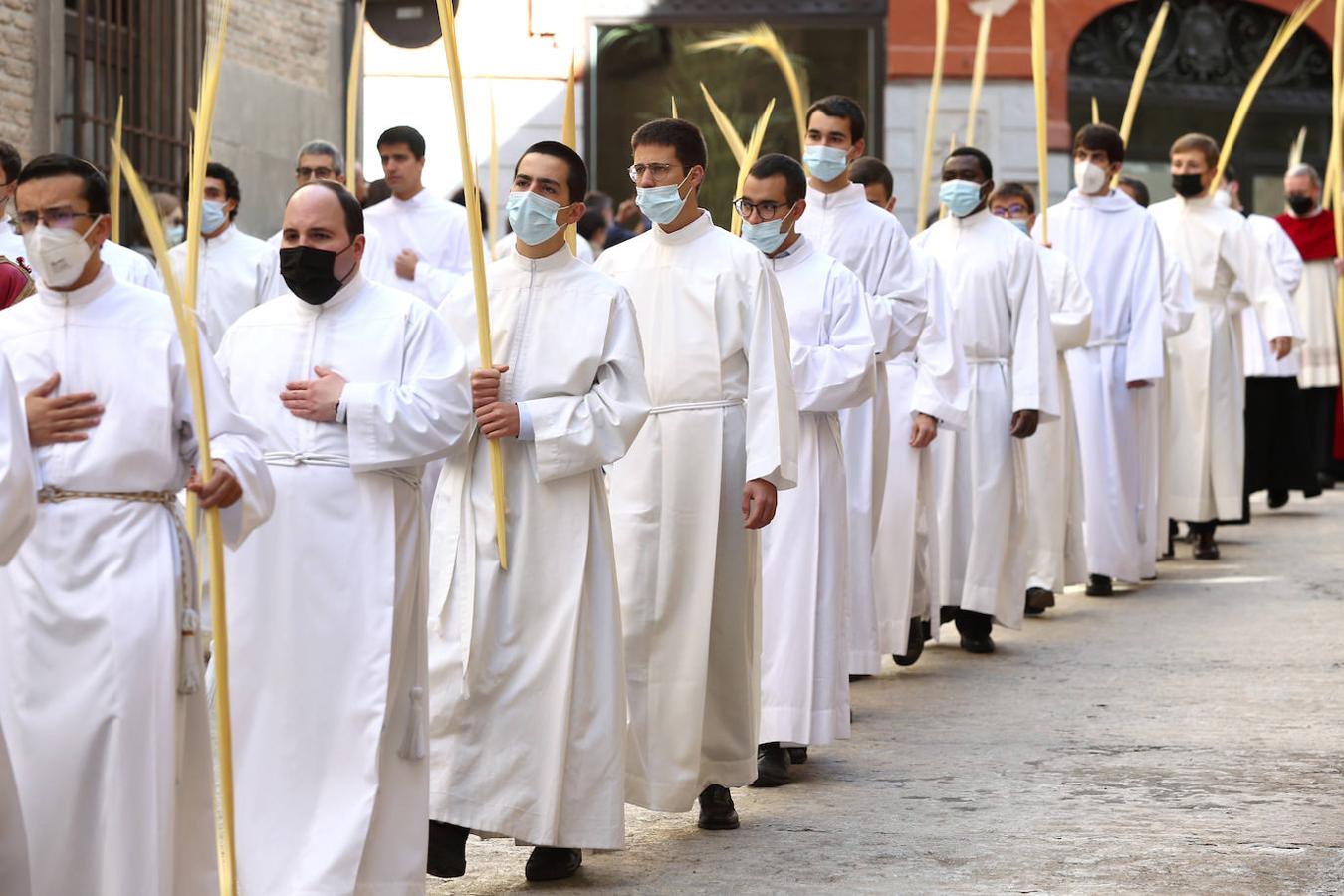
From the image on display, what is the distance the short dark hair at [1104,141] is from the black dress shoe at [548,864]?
6946 millimetres

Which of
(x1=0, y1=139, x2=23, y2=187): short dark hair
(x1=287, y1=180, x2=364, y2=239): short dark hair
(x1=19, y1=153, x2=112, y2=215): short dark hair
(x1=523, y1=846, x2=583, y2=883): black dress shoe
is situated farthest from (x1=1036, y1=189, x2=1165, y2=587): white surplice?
(x1=19, y1=153, x2=112, y2=215): short dark hair

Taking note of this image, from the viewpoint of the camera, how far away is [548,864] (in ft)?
19.6

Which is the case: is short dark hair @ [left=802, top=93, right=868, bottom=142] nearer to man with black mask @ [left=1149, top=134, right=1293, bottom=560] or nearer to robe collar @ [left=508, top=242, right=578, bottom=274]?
robe collar @ [left=508, top=242, right=578, bottom=274]

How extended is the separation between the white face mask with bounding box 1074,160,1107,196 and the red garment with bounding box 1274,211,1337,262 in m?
4.70

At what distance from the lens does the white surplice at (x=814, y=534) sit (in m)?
7.39

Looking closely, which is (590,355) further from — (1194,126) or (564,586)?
(1194,126)

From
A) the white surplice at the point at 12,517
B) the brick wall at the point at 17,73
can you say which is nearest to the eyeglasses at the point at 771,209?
the white surplice at the point at 12,517

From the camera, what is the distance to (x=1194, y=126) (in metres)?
20.8

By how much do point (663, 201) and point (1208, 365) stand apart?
25.7 feet

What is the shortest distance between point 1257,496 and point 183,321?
14464 mm

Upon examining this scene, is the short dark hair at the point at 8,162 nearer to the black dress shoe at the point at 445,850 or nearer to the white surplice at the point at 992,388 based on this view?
the black dress shoe at the point at 445,850

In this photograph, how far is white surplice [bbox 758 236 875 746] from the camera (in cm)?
739

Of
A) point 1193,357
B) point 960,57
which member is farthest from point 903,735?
point 960,57

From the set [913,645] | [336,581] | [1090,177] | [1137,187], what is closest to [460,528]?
[336,581]
